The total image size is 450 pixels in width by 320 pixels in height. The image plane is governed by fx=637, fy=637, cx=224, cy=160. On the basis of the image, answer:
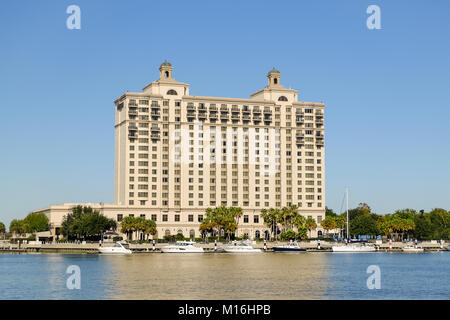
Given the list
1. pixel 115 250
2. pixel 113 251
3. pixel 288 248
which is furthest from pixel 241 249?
pixel 113 251

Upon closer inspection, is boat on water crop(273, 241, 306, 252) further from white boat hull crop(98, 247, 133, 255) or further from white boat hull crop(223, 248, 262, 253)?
white boat hull crop(98, 247, 133, 255)

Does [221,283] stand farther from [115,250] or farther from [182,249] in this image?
[115,250]

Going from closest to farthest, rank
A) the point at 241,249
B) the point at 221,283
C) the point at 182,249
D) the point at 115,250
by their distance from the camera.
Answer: the point at 221,283
the point at 115,250
the point at 182,249
the point at 241,249

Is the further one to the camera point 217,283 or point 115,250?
point 115,250

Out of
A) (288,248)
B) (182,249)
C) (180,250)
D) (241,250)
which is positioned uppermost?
(182,249)

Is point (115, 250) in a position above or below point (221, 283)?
below

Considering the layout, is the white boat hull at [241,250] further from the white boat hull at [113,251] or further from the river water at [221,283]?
the river water at [221,283]

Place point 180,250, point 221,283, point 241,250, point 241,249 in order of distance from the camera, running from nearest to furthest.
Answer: point 221,283
point 180,250
point 241,250
point 241,249

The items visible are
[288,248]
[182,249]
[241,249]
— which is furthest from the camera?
[288,248]

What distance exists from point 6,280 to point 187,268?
3245 cm

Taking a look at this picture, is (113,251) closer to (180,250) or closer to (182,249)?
(180,250)

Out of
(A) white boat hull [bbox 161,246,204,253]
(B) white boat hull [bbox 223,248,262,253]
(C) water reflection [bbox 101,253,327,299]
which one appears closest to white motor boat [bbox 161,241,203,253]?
(A) white boat hull [bbox 161,246,204,253]

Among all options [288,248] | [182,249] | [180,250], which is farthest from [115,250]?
[288,248]
